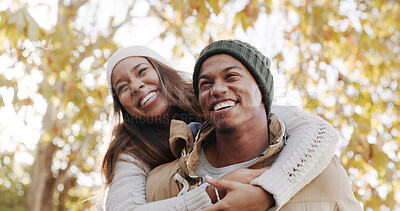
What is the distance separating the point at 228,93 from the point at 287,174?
0.40 metres

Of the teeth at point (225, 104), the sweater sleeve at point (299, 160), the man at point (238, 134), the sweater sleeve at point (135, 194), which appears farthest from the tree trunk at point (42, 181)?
the sweater sleeve at point (299, 160)

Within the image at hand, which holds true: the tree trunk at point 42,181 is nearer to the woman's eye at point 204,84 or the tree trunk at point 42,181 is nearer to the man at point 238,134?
the man at point 238,134

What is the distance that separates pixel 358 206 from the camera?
180 centimetres

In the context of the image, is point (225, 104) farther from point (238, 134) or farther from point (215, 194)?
point (215, 194)

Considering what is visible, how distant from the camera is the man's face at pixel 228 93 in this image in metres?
1.83

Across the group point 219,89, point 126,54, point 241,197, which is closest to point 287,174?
point 241,197

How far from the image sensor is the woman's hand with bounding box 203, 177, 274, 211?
5.32ft

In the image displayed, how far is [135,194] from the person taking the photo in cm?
196

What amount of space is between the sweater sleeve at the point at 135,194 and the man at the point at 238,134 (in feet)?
0.16

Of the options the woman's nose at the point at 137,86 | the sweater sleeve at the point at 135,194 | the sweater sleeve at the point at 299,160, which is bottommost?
the sweater sleeve at the point at 135,194

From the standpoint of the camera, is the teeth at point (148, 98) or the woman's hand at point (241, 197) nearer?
the woman's hand at point (241, 197)

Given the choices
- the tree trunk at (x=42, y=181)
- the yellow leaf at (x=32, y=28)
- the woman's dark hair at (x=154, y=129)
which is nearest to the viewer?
the woman's dark hair at (x=154, y=129)

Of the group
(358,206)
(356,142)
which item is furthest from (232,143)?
(356,142)

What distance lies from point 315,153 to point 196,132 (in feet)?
2.16
